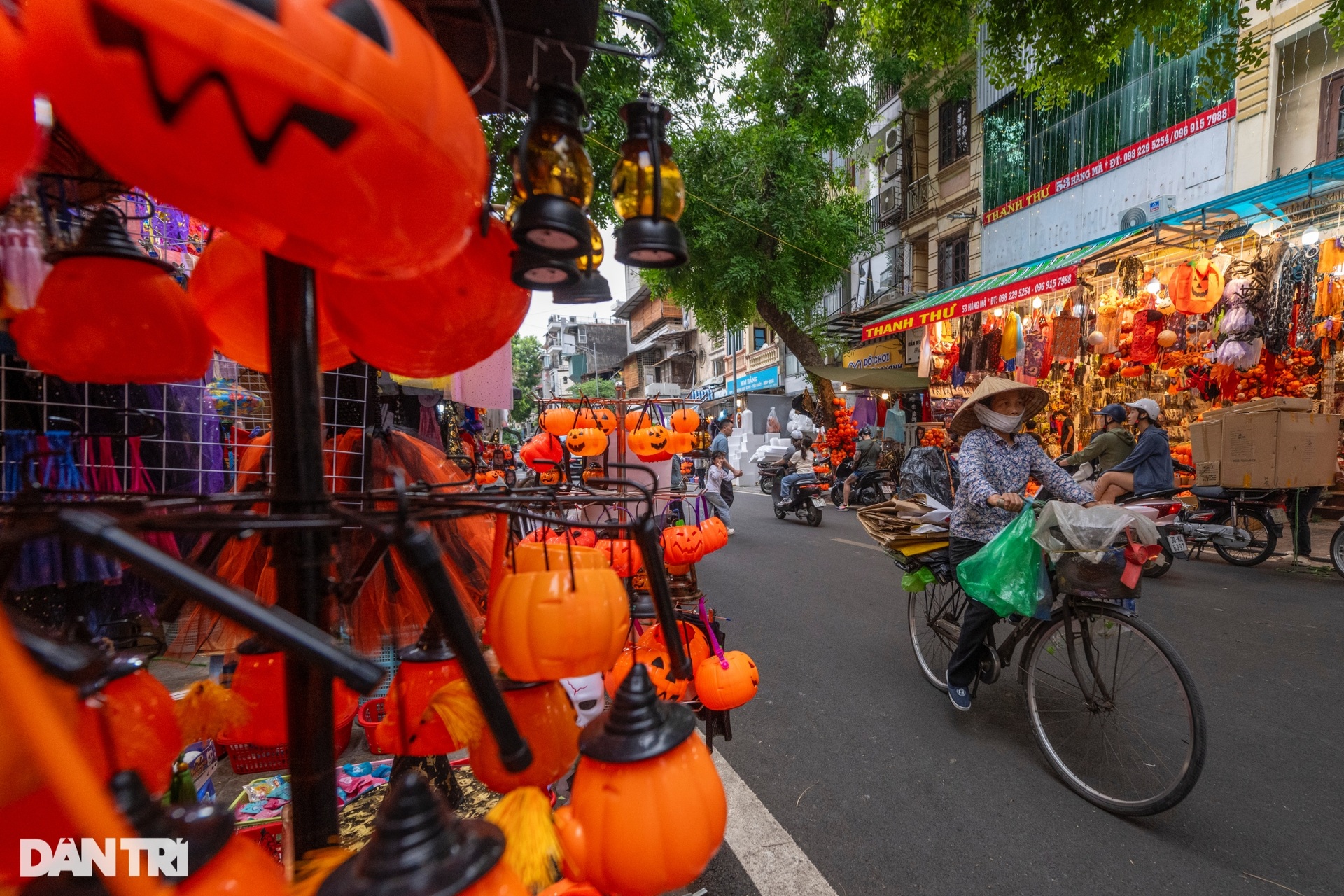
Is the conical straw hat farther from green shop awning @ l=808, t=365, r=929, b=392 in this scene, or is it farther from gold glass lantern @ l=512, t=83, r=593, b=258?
green shop awning @ l=808, t=365, r=929, b=392

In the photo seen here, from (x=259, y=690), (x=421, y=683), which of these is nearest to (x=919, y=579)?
(x=421, y=683)

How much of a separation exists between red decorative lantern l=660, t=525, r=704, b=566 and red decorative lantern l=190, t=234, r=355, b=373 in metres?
2.71

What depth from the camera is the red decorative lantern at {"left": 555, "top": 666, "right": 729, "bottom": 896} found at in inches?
32.2

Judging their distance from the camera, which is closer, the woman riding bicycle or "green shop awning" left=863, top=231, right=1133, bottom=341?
the woman riding bicycle

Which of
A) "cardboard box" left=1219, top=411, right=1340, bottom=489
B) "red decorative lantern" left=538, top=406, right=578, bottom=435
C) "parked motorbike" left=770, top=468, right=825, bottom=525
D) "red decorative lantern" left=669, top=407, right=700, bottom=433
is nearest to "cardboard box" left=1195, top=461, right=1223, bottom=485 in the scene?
"cardboard box" left=1219, top=411, right=1340, bottom=489

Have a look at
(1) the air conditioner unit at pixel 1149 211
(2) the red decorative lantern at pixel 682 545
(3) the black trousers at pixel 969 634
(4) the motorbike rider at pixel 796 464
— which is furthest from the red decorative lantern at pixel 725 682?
(1) the air conditioner unit at pixel 1149 211

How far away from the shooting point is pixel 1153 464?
5.88m

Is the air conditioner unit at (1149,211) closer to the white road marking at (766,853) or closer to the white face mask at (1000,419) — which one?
the white face mask at (1000,419)

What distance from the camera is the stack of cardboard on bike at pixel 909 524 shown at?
11.3 feet

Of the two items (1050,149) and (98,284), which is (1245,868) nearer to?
(98,284)

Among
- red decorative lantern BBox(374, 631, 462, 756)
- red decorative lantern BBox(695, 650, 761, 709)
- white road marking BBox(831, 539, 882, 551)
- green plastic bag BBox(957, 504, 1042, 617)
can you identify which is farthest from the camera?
white road marking BBox(831, 539, 882, 551)

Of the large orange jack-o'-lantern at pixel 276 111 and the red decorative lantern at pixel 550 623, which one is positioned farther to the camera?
the red decorative lantern at pixel 550 623

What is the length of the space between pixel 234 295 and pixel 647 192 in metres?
0.85

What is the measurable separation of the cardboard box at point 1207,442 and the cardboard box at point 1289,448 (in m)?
0.28
